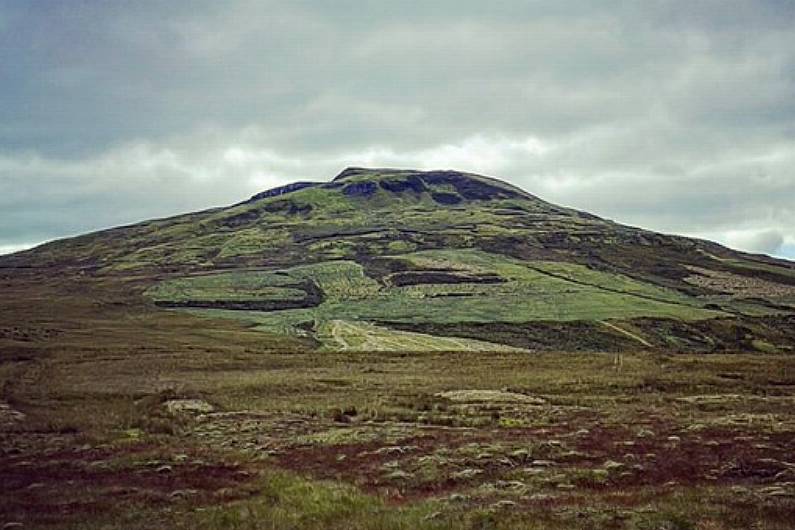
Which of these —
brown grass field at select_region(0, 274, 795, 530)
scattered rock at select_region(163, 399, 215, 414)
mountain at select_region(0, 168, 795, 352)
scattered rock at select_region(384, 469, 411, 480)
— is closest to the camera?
brown grass field at select_region(0, 274, 795, 530)

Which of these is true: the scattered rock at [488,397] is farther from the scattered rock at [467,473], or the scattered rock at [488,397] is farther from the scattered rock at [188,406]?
the scattered rock at [467,473]

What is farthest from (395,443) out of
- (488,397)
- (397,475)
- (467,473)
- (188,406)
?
(488,397)

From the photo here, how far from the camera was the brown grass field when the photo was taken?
22.2 meters

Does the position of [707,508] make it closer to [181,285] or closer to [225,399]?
[225,399]

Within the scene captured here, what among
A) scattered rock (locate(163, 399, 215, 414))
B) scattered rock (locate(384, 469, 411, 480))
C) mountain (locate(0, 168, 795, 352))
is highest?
mountain (locate(0, 168, 795, 352))

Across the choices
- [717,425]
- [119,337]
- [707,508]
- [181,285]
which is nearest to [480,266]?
[181,285]

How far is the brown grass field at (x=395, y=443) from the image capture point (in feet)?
72.7

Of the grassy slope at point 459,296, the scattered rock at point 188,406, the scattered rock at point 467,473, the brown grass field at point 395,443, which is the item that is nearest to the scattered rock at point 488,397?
the brown grass field at point 395,443

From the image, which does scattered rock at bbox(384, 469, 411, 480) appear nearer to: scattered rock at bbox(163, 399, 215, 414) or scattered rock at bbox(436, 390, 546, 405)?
scattered rock at bbox(163, 399, 215, 414)

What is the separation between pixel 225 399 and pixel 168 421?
38.0 ft

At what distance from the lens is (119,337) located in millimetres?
105125

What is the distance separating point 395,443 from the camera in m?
35.9

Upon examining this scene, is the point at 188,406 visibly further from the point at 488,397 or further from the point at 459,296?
the point at 459,296

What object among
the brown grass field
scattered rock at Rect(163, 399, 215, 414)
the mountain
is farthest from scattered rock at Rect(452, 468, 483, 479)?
the mountain
